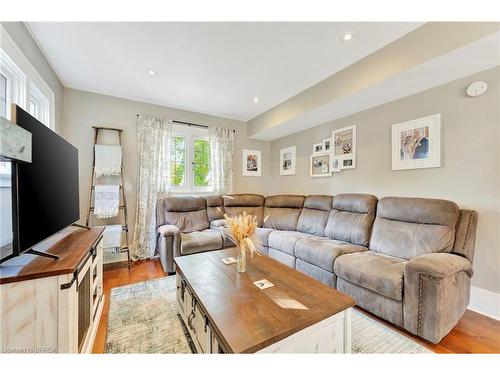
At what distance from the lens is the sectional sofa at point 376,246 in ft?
4.75

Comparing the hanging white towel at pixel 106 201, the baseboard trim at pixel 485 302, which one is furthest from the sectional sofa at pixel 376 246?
the hanging white towel at pixel 106 201

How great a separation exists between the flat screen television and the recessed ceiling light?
239cm

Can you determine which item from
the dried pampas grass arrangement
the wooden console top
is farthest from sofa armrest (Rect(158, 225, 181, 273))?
the dried pampas grass arrangement

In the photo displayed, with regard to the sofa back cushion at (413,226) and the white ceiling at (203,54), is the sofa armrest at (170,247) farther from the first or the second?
the sofa back cushion at (413,226)

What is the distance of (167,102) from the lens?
3.34m

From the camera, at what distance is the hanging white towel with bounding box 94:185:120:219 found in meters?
2.83

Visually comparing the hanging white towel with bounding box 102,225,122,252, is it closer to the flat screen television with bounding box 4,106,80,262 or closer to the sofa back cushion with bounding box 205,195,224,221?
the flat screen television with bounding box 4,106,80,262

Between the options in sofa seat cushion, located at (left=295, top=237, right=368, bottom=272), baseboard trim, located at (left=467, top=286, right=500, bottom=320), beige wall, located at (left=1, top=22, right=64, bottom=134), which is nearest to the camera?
beige wall, located at (left=1, top=22, right=64, bottom=134)

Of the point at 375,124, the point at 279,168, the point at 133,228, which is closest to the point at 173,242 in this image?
the point at 133,228

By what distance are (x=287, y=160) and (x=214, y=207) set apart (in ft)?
5.77

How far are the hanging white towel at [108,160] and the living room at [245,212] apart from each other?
28mm

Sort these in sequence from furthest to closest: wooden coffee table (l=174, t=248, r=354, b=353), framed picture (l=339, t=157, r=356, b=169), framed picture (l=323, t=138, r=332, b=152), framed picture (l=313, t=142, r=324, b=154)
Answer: framed picture (l=313, t=142, r=324, b=154) < framed picture (l=323, t=138, r=332, b=152) < framed picture (l=339, t=157, r=356, b=169) < wooden coffee table (l=174, t=248, r=354, b=353)

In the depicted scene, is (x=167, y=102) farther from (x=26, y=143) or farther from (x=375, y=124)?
(x=375, y=124)

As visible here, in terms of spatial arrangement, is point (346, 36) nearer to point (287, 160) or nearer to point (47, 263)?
point (287, 160)
